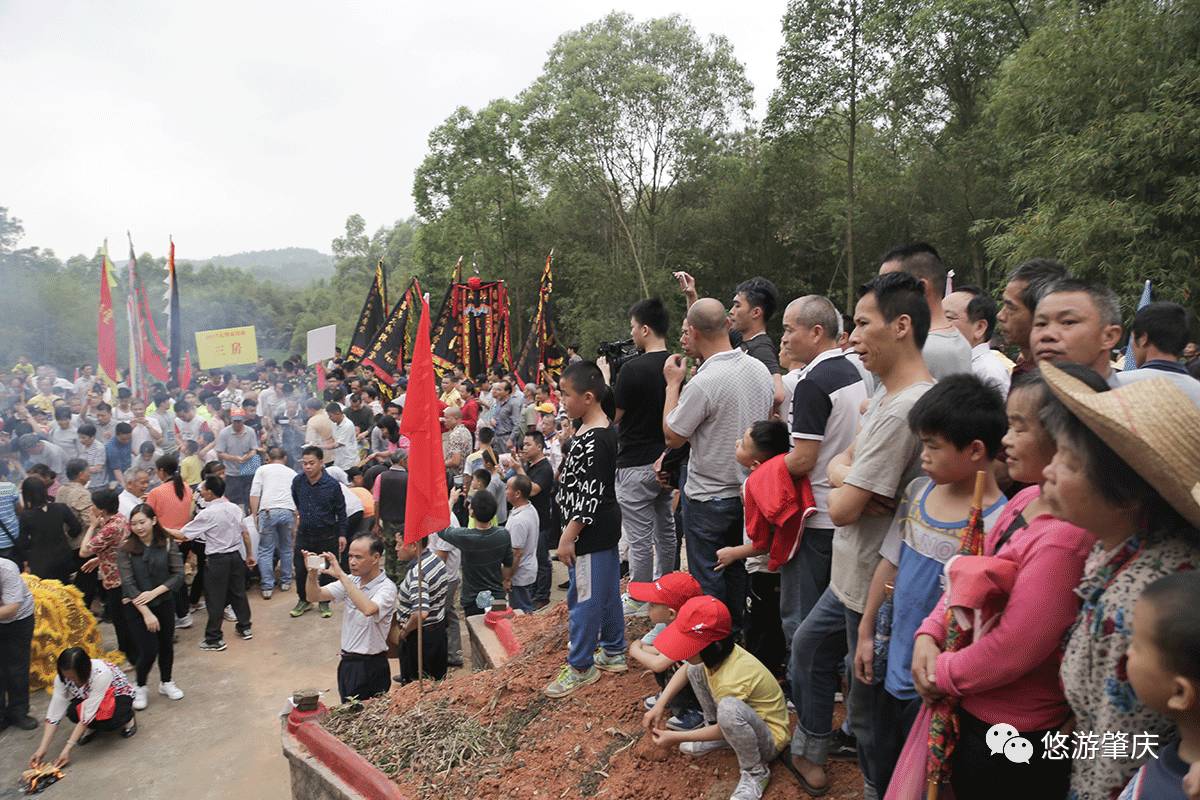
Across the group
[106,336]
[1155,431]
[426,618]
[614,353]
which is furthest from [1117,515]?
[106,336]

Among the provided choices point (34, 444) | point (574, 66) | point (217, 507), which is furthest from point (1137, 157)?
point (574, 66)

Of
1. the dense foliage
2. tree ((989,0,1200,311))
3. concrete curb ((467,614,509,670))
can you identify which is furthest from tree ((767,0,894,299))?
concrete curb ((467,614,509,670))

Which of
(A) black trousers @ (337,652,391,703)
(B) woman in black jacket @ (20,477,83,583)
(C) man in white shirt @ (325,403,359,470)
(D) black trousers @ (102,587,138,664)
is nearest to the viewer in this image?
(A) black trousers @ (337,652,391,703)

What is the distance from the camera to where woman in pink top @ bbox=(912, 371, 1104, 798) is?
1819 millimetres

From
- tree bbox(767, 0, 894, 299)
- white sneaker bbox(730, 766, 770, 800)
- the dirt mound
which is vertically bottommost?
the dirt mound

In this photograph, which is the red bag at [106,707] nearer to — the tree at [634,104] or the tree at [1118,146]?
the tree at [1118,146]

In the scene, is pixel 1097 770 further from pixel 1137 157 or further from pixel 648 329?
pixel 1137 157

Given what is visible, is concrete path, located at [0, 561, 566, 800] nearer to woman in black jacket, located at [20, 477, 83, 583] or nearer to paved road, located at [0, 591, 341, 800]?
paved road, located at [0, 591, 341, 800]

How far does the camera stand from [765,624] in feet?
12.5

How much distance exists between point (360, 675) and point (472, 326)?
10001 mm

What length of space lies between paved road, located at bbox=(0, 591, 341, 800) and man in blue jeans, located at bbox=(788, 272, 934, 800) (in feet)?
14.5

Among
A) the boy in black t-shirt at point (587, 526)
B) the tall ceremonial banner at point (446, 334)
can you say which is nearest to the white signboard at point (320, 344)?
the tall ceremonial banner at point (446, 334)

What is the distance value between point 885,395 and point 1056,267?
1.49m

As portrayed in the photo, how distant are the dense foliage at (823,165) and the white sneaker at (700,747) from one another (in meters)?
10.7
